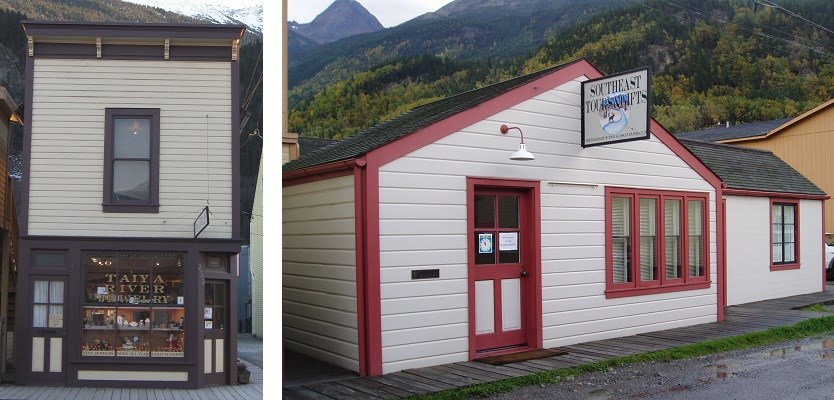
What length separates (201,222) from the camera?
267cm

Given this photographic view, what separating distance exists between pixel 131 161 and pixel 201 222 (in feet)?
0.98

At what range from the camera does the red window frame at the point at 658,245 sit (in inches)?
366

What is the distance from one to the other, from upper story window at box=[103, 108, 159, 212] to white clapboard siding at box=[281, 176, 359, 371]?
4575 millimetres

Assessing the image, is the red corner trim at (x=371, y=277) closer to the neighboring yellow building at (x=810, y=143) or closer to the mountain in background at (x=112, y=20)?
the mountain in background at (x=112, y=20)

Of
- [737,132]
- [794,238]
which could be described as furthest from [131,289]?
[737,132]

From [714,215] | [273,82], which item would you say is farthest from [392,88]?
[273,82]

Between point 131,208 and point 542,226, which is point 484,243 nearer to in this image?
point 542,226

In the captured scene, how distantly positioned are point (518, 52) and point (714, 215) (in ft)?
38.9

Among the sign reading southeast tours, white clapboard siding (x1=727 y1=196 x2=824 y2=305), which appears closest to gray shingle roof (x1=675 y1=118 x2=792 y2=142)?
white clapboard siding (x1=727 y1=196 x2=824 y2=305)

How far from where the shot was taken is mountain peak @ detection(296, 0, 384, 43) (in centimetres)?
514

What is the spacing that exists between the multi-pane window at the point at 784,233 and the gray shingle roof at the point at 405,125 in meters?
7.62

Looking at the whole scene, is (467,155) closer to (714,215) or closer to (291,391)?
(291,391)

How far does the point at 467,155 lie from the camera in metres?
7.89

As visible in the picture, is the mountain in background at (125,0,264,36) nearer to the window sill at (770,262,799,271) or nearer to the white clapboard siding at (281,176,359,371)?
the white clapboard siding at (281,176,359,371)
